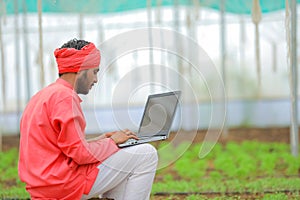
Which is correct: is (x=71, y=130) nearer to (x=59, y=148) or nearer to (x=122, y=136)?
(x=59, y=148)

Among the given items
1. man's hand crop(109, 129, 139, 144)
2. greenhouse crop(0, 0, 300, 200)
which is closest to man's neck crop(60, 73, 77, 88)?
greenhouse crop(0, 0, 300, 200)

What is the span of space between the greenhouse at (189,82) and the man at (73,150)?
0.46ft

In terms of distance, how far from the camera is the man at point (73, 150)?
3148 mm

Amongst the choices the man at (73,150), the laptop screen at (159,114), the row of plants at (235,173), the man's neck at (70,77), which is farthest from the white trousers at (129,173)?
the man's neck at (70,77)

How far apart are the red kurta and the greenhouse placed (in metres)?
0.21

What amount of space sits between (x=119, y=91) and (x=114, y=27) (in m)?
9.02

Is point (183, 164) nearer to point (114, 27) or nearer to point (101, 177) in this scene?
point (101, 177)

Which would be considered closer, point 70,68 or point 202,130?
point 70,68

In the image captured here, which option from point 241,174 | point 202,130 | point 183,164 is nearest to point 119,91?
point 241,174

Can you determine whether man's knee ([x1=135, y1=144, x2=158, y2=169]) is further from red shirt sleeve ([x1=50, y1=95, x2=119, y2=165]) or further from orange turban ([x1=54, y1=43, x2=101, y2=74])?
orange turban ([x1=54, y1=43, x2=101, y2=74])

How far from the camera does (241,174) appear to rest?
580 cm

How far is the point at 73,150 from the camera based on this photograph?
3.13 meters

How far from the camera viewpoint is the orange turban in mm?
3293

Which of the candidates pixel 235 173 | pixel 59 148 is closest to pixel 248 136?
pixel 235 173
